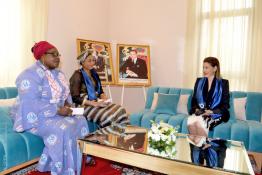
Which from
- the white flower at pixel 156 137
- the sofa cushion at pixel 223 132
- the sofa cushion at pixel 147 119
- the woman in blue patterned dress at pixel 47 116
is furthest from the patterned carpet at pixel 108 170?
the sofa cushion at pixel 223 132

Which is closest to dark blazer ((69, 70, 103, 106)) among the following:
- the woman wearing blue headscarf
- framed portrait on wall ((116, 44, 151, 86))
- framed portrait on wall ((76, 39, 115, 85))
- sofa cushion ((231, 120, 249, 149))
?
the woman wearing blue headscarf

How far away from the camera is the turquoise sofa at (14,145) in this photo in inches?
90.0

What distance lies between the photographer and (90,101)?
342 centimetres

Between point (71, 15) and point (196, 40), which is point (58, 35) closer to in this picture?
point (71, 15)

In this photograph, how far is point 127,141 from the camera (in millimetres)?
2371

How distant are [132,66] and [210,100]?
1766mm

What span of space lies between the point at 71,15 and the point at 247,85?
10.3ft

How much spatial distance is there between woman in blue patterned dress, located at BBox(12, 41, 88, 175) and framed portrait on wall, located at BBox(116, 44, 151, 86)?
6.46ft

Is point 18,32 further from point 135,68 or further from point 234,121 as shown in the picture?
point 234,121

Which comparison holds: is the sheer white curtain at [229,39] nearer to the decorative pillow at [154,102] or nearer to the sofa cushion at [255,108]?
the sofa cushion at [255,108]

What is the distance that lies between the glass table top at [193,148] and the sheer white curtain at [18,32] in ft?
5.75

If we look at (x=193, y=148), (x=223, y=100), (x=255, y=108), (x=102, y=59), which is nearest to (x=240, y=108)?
(x=255, y=108)

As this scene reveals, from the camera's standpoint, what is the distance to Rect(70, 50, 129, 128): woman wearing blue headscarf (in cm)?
332

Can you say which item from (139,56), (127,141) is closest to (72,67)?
(139,56)
